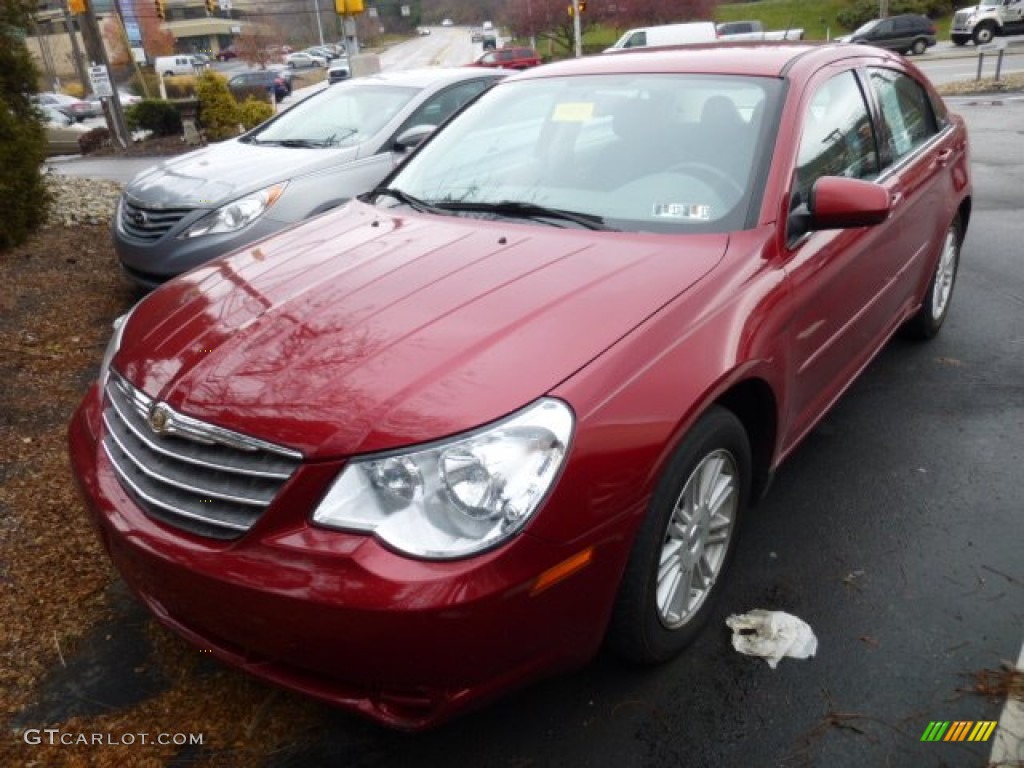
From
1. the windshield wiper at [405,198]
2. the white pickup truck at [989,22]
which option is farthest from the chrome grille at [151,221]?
the white pickup truck at [989,22]

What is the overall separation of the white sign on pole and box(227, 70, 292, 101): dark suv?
1463 cm

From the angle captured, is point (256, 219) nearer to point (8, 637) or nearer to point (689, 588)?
point (8, 637)

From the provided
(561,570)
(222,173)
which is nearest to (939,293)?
(561,570)

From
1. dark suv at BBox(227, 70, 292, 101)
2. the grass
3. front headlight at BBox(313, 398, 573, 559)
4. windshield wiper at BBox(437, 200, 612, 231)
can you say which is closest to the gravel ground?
windshield wiper at BBox(437, 200, 612, 231)

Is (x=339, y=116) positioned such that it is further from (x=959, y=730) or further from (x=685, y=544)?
(x=959, y=730)

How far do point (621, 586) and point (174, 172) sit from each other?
16.3 feet

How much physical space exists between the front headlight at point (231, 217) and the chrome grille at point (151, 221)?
0.50ft

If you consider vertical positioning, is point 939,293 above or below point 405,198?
below

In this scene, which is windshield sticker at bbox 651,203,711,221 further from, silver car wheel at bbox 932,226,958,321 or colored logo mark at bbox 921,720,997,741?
silver car wheel at bbox 932,226,958,321

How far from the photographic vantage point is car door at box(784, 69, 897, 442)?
278 cm

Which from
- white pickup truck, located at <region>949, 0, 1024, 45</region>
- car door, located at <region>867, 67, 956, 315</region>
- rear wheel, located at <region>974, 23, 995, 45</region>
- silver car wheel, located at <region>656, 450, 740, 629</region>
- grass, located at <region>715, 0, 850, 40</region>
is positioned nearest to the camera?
silver car wheel, located at <region>656, 450, 740, 629</region>

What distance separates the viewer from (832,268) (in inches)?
116

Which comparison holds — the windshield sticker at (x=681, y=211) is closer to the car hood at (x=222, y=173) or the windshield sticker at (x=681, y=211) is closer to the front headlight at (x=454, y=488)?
the front headlight at (x=454, y=488)

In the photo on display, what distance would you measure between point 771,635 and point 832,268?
1.28m
